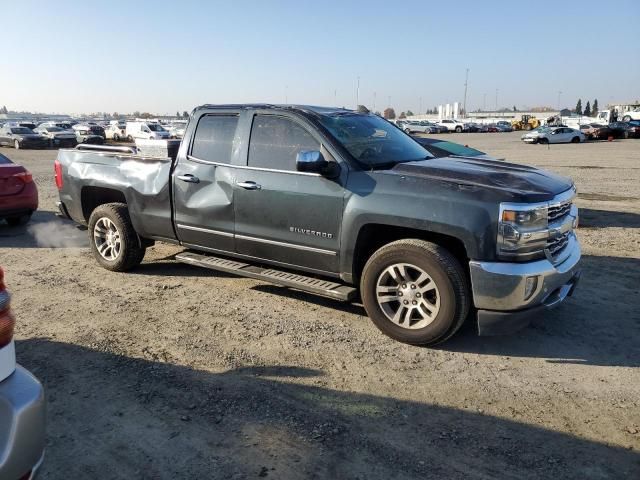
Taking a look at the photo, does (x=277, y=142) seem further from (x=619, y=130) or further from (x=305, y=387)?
(x=619, y=130)

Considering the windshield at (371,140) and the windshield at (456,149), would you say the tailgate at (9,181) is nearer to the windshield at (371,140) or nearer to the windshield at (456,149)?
the windshield at (371,140)

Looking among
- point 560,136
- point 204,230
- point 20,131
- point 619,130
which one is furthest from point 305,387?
point 619,130

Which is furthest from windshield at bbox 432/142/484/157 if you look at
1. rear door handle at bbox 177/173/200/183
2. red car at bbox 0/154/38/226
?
red car at bbox 0/154/38/226

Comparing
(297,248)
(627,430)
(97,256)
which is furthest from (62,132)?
(627,430)

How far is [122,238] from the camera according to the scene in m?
6.12

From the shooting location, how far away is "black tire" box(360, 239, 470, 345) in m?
4.07

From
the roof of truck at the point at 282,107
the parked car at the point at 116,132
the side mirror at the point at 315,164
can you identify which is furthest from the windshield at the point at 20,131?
the side mirror at the point at 315,164

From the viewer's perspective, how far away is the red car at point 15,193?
8.64 meters

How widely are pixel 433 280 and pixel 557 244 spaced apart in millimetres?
1073

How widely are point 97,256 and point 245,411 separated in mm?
3896

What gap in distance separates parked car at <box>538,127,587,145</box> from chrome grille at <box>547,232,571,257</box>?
38.5 m

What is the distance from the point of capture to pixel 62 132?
1380 inches

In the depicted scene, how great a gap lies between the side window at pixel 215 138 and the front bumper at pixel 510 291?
8.94ft

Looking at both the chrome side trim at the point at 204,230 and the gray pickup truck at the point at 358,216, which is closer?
the gray pickup truck at the point at 358,216
